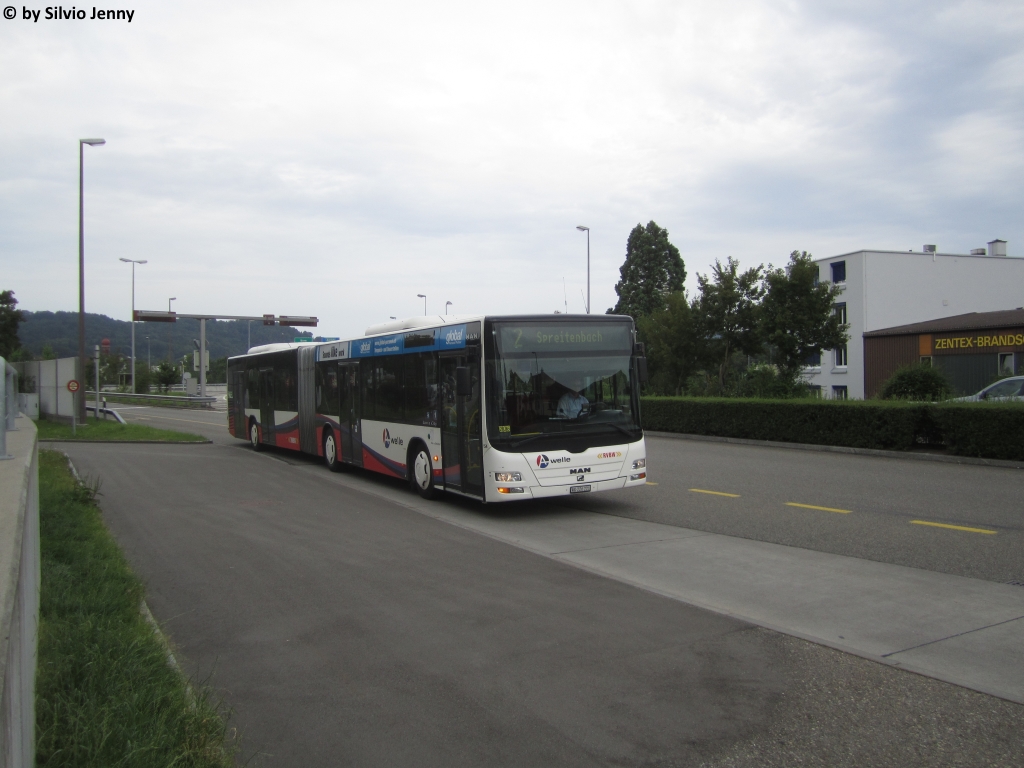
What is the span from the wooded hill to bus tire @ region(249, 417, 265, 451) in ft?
228

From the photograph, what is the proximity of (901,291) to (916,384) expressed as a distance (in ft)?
109

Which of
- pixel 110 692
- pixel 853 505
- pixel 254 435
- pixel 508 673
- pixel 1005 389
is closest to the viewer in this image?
pixel 110 692

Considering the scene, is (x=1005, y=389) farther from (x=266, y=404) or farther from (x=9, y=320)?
(x=9, y=320)

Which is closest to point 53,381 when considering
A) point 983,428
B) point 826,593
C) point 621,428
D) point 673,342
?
point 673,342

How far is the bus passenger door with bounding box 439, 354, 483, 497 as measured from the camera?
11.4m

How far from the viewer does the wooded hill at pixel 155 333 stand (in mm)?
95688

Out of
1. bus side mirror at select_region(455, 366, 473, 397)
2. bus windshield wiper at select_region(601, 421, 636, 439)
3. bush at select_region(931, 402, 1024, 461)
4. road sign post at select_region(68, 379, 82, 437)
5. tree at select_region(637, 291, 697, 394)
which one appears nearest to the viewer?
bus side mirror at select_region(455, 366, 473, 397)

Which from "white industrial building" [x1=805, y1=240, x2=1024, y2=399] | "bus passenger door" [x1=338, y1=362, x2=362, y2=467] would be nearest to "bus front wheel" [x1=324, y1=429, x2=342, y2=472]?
"bus passenger door" [x1=338, y1=362, x2=362, y2=467]

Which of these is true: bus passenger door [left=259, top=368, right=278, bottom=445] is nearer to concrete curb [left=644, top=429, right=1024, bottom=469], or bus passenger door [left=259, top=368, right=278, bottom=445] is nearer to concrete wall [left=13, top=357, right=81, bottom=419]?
concrete wall [left=13, top=357, right=81, bottom=419]

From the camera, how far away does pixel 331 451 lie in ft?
58.5

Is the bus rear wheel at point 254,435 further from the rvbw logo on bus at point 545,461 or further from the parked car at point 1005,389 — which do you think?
the parked car at point 1005,389

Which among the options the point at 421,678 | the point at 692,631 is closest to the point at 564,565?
the point at 692,631

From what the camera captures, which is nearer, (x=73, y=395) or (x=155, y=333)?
(x=73, y=395)

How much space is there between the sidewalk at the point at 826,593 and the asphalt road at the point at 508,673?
1.05ft
